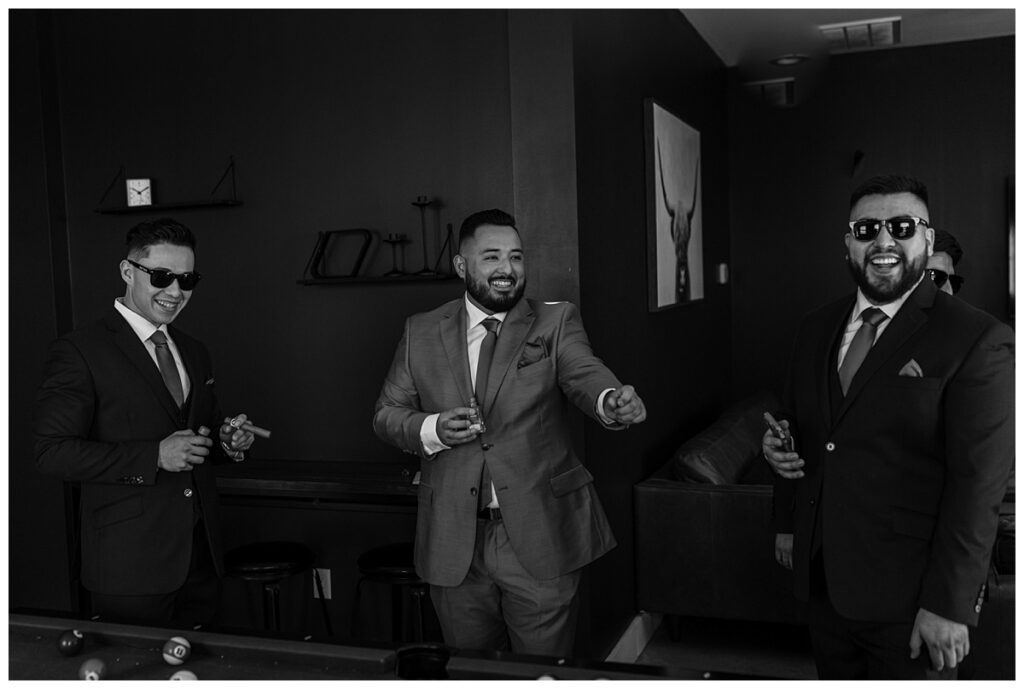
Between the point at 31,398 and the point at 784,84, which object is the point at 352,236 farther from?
the point at 784,84

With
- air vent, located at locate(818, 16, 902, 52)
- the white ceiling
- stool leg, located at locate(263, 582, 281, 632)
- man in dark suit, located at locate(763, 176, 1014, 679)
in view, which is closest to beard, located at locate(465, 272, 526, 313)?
man in dark suit, located at locate(763, 176, 1014, 679)

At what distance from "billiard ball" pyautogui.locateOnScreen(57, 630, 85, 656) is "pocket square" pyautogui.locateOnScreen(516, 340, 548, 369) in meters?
1.28

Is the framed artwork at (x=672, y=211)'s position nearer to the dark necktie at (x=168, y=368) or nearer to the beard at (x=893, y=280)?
the beard at (x=893, y=280)

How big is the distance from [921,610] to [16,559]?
3.86m

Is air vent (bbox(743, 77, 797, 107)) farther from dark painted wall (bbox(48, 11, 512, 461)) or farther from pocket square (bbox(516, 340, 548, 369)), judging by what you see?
pocket square (bbox(516, 340, 548, 369))

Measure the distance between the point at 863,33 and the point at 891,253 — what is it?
3834 millimetres

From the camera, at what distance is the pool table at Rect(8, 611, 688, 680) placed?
1.88 metres

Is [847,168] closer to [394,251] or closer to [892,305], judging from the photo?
[394,251]

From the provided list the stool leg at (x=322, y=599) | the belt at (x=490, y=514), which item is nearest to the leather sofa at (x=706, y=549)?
the stool leg at (x=322, y=599)

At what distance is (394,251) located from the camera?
3.82m

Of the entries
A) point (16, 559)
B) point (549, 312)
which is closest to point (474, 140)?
point (549, 312)

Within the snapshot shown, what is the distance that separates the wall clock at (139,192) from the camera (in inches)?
162

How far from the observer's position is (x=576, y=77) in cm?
334

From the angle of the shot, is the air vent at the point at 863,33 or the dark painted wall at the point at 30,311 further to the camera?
the air vent at the point at 863,33
